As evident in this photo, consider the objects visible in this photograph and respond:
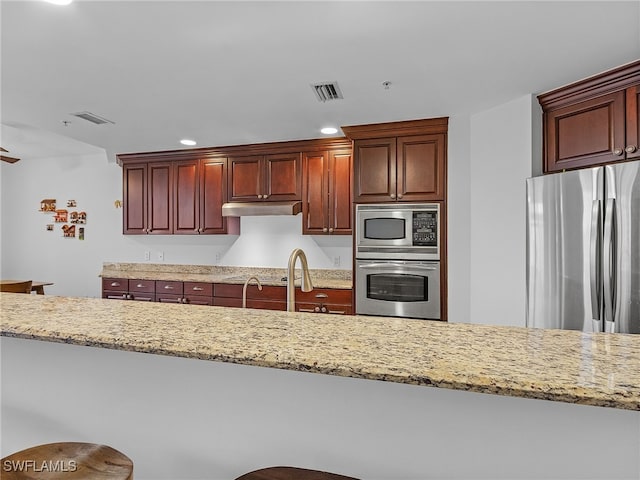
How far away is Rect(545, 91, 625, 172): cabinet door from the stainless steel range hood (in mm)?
2203

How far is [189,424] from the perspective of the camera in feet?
3.72

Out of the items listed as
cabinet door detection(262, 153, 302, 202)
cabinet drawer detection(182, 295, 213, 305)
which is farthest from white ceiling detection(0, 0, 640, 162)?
cabinet drawer detection(182, 295, 213, 305)

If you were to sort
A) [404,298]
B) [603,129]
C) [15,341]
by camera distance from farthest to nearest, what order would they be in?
[404,298], [603,129], [15,341]

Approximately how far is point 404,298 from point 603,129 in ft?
6.03

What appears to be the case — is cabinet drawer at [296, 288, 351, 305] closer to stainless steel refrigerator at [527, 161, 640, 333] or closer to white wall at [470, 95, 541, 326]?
white wall at [470, 95, 541, 326]

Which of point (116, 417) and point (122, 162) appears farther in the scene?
point (122, 162)

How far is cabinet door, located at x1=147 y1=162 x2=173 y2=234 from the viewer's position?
15.2 ft

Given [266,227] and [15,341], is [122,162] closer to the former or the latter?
[266,227]

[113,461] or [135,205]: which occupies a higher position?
[135,205]

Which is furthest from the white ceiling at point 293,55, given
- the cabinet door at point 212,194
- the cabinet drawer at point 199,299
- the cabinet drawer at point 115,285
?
the cabinet drawer at point 115,285

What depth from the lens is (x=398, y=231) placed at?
11.5 feet

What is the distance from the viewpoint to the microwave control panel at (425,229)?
339 centimetres

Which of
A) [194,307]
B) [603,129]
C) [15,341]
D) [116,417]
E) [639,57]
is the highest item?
[639,57]

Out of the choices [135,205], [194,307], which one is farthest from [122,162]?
[194,307]
